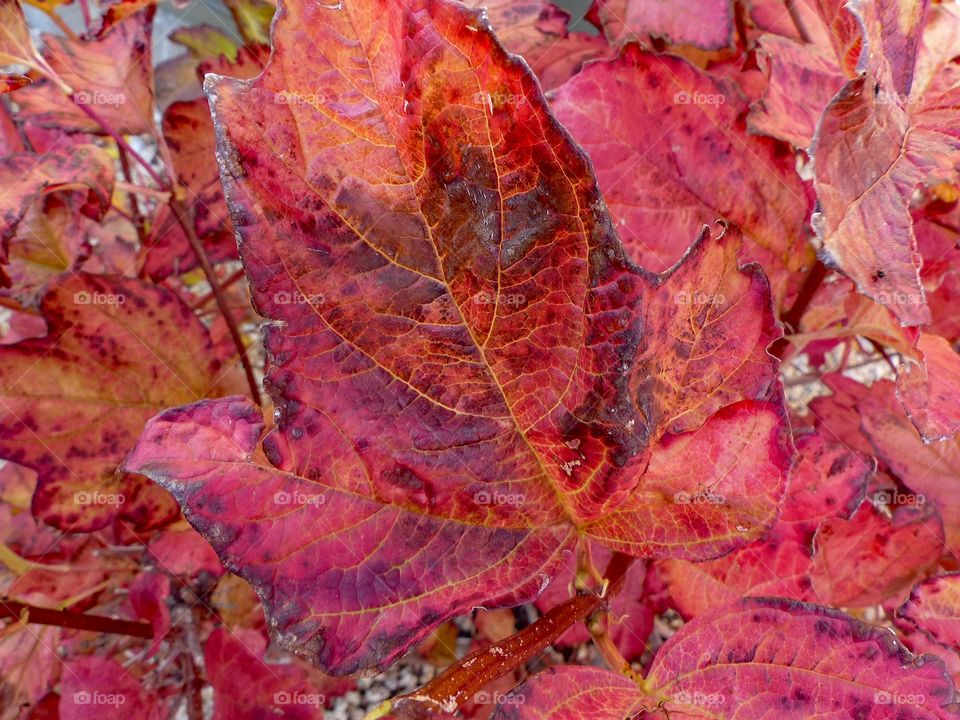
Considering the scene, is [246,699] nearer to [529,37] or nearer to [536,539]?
[536,539]

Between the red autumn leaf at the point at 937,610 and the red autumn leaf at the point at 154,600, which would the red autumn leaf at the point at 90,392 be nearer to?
the red autumn leaf at the point at 154,600

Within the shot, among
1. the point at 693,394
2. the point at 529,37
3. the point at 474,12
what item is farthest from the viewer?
the point at 529,37

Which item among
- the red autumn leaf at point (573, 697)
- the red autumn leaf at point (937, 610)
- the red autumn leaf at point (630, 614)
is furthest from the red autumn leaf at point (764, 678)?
the red autumn leaf at point (630, 614)

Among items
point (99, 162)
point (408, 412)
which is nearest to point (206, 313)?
point (99, 162)

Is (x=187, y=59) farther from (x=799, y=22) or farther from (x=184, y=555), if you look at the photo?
(x=799, y=22)

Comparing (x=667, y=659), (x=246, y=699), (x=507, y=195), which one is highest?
(x=507, y=195)

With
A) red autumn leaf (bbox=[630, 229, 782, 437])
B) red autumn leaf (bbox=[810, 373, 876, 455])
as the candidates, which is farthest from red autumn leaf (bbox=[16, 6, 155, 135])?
red autumn leaf (bbox=[810, 373, 876, 455])

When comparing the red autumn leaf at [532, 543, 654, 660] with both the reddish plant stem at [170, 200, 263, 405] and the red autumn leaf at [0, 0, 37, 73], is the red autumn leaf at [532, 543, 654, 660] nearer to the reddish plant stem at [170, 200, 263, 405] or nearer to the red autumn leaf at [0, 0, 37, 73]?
the reddish plant stem at [170, 200, 263, 405]
